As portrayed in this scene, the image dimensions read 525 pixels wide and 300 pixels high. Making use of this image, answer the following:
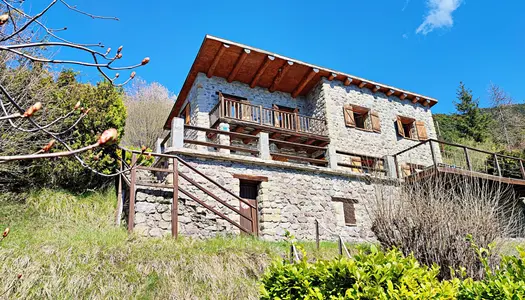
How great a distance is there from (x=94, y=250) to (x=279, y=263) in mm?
3093

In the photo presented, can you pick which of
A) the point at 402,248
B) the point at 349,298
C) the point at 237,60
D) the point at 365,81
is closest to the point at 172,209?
the point at 402,248

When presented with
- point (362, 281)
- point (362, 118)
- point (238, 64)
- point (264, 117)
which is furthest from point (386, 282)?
point (362, 118)

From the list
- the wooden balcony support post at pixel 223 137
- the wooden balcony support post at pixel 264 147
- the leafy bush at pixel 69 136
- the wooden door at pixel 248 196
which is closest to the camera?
the leafy bush at pixel 69 136

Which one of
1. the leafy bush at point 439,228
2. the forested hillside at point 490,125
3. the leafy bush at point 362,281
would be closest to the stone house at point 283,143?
the leafy bush at point 439,228

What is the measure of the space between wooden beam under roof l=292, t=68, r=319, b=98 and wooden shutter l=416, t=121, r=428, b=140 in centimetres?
552

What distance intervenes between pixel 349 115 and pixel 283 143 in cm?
416

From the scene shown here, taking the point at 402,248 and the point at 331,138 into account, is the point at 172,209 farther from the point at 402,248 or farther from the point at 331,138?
the point at 331,138

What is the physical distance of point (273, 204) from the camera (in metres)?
→ 9.45

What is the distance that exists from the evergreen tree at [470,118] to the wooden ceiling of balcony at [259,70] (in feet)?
51.9

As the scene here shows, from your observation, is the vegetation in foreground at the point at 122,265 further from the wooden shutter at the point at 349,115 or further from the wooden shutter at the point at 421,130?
the wooden shutter at the point at 421,130

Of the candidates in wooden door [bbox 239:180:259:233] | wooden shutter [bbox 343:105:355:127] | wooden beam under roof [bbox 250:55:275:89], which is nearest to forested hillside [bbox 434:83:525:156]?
wooden shutter [bbox 343:105:355:127]

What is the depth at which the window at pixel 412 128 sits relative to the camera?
15.5 meters

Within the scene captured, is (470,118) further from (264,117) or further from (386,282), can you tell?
(386,282)

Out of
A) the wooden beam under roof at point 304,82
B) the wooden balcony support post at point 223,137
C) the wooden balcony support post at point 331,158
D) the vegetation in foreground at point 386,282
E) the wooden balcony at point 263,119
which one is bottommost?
the vegetation in foreground at point 386,282
